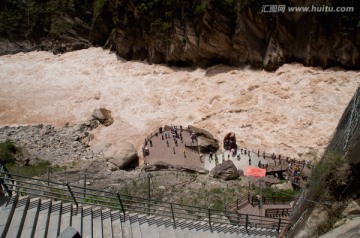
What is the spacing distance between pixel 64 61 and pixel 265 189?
1143 inches

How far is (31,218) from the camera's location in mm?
7438

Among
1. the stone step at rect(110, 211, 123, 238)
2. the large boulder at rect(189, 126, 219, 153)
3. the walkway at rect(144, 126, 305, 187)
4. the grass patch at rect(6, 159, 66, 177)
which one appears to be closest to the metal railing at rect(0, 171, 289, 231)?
the stone step at rect(110, 211, 123, 238)

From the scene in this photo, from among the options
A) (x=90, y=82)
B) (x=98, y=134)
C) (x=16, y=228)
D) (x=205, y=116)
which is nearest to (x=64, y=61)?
(x=90, y=82)

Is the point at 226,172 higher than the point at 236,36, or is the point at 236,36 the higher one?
the point at 236,36

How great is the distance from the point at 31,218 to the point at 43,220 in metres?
0.25

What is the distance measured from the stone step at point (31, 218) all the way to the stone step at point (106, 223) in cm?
151

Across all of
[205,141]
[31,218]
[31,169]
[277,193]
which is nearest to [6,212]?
[31,218]

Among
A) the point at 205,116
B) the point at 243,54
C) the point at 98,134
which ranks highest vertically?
the point at 243,54

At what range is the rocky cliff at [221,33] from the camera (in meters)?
25.9

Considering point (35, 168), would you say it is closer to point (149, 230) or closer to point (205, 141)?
point (205, 141)

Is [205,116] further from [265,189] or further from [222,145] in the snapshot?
[265,189]

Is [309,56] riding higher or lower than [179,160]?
higher

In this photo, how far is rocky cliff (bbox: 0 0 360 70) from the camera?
2589cm

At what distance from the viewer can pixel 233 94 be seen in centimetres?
2727
